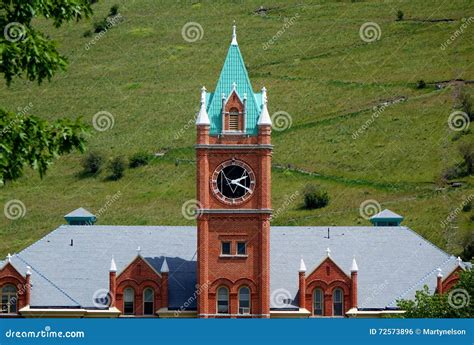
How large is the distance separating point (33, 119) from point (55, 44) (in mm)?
1713

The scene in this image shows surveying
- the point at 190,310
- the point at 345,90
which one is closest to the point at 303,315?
the point at 190,310

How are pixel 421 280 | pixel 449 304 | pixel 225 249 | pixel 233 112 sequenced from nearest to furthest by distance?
pixel 449 304 < pixel 233 112 < pixel 225 249 < pixel 421 280

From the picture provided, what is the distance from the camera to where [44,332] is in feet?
103

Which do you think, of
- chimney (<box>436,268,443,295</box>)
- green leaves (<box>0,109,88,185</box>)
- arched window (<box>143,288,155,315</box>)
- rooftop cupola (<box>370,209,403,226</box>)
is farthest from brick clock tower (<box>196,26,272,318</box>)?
green leaves (<box>0,109,88,185</box>)

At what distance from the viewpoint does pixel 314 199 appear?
145125 millimetres

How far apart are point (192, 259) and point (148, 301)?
4413mm

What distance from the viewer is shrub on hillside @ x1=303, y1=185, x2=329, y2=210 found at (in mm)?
145000

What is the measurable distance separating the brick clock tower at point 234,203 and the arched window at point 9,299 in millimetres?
10313

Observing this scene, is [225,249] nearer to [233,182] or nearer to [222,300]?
[222,300]

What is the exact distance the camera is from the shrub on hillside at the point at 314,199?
145000mm

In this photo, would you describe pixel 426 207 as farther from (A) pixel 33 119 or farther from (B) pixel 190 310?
(A) pixel 33 119

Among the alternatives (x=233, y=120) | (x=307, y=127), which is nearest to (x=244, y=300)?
(x=233, y=120)

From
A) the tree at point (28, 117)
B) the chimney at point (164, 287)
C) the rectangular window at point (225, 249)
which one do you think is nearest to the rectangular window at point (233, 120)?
the rectangular window at point (225, 249)

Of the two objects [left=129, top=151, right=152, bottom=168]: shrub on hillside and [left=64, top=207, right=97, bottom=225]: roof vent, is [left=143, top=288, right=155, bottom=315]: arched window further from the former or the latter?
[left=129, top=151, right=152, bottom=168]: shrub on hillside
